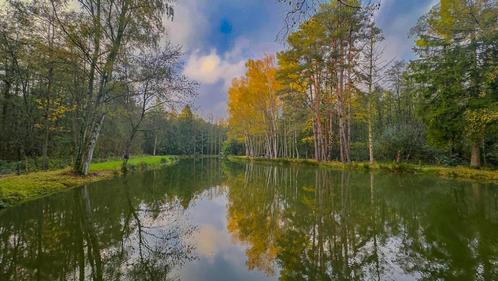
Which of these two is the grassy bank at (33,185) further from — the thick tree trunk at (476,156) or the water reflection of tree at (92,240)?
the thick tree trunk at (476,156)

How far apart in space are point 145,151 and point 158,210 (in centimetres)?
5978

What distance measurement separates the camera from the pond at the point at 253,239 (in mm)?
3533

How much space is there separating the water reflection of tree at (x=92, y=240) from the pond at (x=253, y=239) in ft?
0.06

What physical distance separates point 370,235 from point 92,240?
5.08 metres

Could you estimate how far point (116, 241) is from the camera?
181 inches

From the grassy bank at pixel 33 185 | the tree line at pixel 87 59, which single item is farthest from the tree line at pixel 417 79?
the grassy bank at pixel 33 185

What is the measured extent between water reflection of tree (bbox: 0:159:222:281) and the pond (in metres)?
0.02

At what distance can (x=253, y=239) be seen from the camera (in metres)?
4.96

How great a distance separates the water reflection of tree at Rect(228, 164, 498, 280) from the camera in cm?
360

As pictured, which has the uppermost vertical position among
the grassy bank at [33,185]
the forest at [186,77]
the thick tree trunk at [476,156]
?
the forest at [186,77]

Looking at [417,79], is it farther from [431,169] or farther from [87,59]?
[87,59]

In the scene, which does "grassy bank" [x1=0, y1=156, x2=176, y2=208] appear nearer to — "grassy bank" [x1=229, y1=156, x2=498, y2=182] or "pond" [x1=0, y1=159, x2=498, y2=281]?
"pond" [x1=0, y1=159, x2=498, y2=281]

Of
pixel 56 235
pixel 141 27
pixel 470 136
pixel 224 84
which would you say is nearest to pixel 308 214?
pixel 56 235

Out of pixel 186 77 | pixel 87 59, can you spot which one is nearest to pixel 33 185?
pixel 87 59
